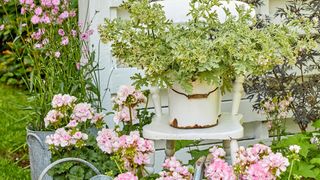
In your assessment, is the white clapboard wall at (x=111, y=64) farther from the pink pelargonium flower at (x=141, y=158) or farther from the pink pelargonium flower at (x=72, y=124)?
the pink pelargonium flower at (x=141, y=158)

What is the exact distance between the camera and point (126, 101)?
3.07m

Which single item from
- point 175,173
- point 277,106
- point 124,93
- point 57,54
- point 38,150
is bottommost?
point 38,150

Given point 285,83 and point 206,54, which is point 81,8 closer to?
point 285,83

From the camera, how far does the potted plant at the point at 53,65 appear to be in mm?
3479

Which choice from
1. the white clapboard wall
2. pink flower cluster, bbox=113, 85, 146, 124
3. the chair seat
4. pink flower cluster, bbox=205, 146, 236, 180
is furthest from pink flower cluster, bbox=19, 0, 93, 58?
pink flower cluster, bbox=205, 146, 236, 180

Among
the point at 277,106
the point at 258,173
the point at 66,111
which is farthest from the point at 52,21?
the point at 258,173

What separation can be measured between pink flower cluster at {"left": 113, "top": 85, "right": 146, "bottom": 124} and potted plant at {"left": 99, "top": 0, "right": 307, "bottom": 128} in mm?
207

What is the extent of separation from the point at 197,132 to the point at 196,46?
371 mm

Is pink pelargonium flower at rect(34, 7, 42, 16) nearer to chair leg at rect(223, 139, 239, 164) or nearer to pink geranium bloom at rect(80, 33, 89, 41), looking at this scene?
pink geranium bloom at rect(80, 33, 89, 41)

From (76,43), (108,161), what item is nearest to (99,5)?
(76,43)

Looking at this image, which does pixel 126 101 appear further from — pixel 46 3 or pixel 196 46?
pixel 46 3

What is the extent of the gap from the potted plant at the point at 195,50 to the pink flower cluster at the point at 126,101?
0.68 ft

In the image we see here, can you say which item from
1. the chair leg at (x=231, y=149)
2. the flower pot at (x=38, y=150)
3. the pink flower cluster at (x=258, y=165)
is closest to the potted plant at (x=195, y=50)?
the chair leg at (x=231, y=149)

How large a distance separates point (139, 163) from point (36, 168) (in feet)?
2.93
